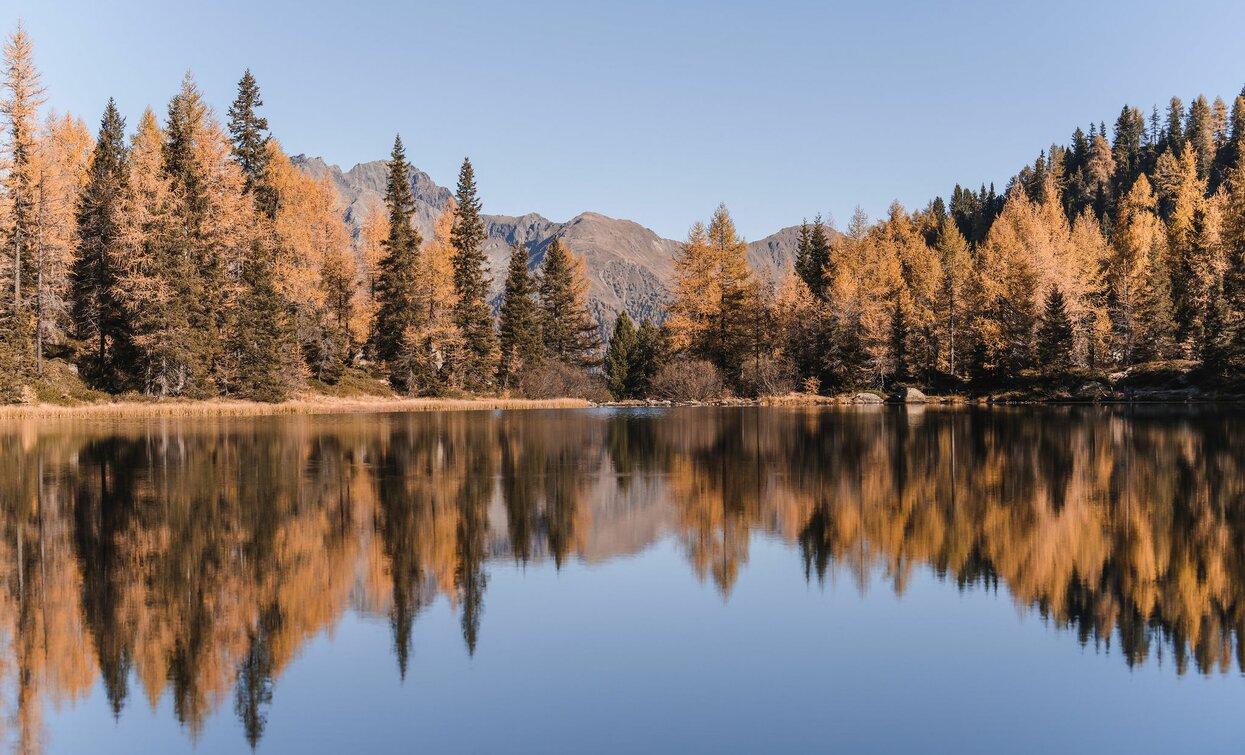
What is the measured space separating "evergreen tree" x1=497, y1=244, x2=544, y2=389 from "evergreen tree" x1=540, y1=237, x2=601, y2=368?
7.40 m

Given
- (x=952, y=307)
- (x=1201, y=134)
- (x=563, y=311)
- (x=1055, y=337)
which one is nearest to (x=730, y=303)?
(x=952, y=307)

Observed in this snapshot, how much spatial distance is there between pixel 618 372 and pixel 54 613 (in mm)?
80726

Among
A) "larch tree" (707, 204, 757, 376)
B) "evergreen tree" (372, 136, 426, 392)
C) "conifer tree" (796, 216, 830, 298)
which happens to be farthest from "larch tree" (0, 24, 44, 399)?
"conifer tree" (796, 216, 830, 298)

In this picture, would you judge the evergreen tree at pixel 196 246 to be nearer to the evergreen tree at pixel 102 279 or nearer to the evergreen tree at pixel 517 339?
the evergreen tree at pixel 102 279

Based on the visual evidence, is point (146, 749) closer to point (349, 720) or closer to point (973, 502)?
point (349, 720)

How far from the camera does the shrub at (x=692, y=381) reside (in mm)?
74500

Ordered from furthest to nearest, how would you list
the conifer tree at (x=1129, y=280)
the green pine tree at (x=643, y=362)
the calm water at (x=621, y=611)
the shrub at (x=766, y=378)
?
1. the green pine tree at (x=643, y=362)
2. the conifer tree at (x=1129, y=280)
3. the shrub at (x=766, y=378)
4. the calm water at (x=621, y=611)

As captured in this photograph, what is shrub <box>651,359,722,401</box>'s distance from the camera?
74.5 m

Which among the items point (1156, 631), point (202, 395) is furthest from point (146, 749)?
point (202, 395)

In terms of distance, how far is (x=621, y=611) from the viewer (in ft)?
36.6

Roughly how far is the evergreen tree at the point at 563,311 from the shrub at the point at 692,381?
636 inches

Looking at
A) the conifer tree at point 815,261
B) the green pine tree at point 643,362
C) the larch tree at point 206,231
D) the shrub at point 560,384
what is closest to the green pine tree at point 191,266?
the larch tree at point 206,231

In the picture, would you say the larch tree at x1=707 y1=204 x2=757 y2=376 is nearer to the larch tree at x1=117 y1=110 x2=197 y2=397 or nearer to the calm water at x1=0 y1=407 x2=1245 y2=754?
the larch tree at x1=117 y1=110 x2=197 y2=397

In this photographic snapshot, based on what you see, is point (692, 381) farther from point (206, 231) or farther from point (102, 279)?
point (102, 279)
